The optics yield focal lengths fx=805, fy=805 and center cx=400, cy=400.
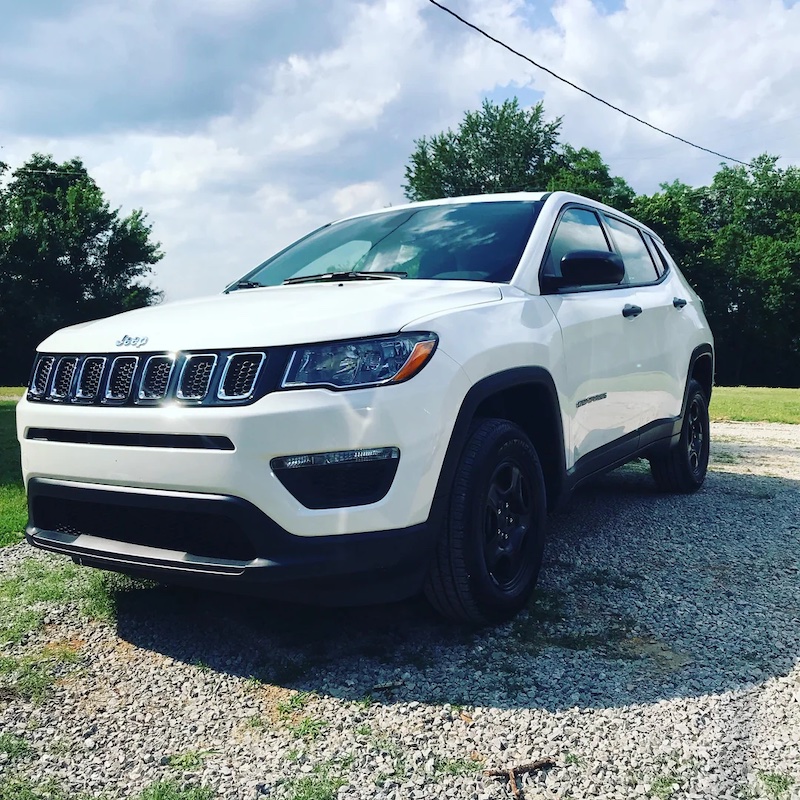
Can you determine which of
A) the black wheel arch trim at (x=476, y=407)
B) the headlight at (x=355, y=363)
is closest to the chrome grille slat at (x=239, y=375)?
the headlight at (x=355, y=363)

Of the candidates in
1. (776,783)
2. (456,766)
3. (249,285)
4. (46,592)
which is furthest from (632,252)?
(46,592)

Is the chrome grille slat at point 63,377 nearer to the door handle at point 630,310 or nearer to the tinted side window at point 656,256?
the door handle at point 630,310

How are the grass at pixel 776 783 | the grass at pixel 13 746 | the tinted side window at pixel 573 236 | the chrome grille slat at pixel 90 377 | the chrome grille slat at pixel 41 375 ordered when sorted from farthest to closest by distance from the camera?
the tinted side window at pixel 573 236
the chrome grille slat at pixel 41 375
the chrome grille slat at pixel 90 377
the grass at pixel 13 746
the grass at pixel 776 783

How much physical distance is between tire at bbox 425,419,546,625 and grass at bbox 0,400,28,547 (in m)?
2.93

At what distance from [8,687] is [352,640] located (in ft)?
4.01

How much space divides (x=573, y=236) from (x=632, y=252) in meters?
1.10

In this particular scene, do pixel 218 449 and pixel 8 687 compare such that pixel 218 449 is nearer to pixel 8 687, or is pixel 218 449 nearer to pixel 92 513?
pixel 92 513

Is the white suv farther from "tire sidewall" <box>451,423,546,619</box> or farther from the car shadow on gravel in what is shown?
the car shadow on gravel

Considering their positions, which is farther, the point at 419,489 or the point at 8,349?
the point at 8,349

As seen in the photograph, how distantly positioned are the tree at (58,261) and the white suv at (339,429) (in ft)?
119

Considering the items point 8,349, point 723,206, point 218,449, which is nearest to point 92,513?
point 218,449

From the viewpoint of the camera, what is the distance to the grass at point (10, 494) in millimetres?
4773

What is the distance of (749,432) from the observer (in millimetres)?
10414

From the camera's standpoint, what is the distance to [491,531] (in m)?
3.19
